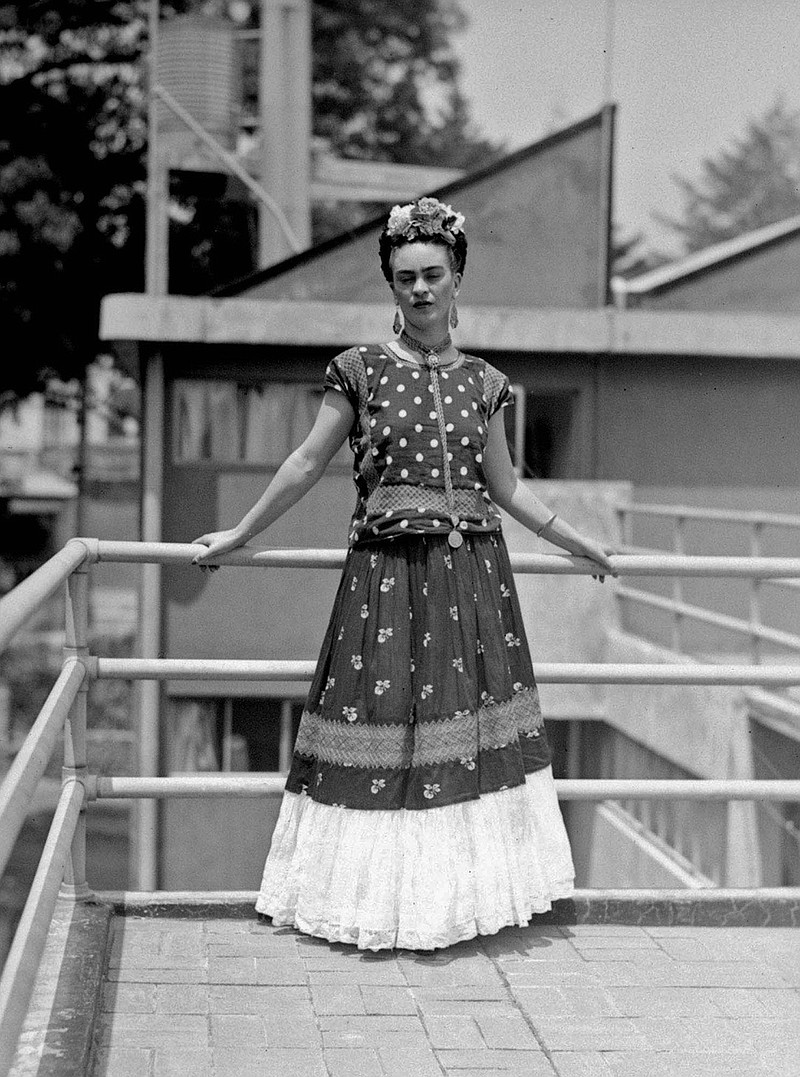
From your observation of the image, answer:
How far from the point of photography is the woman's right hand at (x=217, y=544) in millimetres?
3402

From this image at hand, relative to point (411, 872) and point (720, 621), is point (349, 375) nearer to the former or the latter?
point (411, 872)

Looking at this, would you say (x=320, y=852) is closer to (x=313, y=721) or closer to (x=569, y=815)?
(x=313, y=721)

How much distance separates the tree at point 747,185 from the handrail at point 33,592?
45472 millimetres

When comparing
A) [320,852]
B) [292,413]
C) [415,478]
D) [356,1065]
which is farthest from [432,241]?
[292,413]

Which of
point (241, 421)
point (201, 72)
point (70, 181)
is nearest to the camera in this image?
point (241, 421)

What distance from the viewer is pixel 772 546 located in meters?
12.2

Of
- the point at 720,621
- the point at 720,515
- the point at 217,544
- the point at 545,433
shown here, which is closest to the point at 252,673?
the point at 217,544

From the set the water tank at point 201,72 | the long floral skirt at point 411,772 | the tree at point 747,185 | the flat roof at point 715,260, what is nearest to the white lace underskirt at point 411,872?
the long floral skirt at point 411,772

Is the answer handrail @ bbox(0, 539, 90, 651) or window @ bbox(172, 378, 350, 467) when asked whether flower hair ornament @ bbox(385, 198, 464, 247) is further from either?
window @ bbox(172, 378, 350, 467)

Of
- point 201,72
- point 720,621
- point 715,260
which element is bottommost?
point 720,621

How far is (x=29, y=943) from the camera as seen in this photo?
215 centimetres

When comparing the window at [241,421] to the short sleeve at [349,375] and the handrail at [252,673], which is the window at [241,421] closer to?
the handrail at [252,673]

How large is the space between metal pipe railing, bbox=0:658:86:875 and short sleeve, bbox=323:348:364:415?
87cm

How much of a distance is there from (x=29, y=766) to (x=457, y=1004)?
3.97 feet
